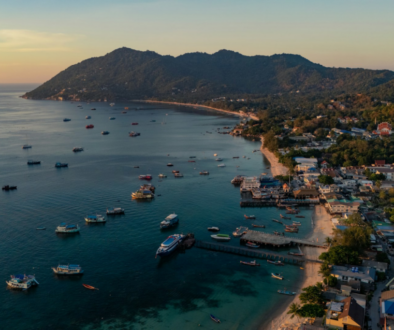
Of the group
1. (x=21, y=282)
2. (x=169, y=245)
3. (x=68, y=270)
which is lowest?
(x=21, y=282)

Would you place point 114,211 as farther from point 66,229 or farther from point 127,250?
point 127,250

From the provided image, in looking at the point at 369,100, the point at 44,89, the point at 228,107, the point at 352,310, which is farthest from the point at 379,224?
the point at 44,89

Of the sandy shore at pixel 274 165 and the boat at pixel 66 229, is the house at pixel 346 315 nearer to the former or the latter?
the boat at pixel 66 229

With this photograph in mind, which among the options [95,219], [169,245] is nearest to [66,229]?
[95,219]

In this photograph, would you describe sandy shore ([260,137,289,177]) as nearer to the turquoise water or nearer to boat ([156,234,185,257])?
the turquoise water

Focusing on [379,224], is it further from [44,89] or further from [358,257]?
[44,89]

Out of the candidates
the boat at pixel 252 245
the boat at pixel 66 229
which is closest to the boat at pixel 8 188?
the boat at pixel 66 229

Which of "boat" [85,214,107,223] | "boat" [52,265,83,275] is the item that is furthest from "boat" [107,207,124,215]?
"boat" [52,265,83,275]
